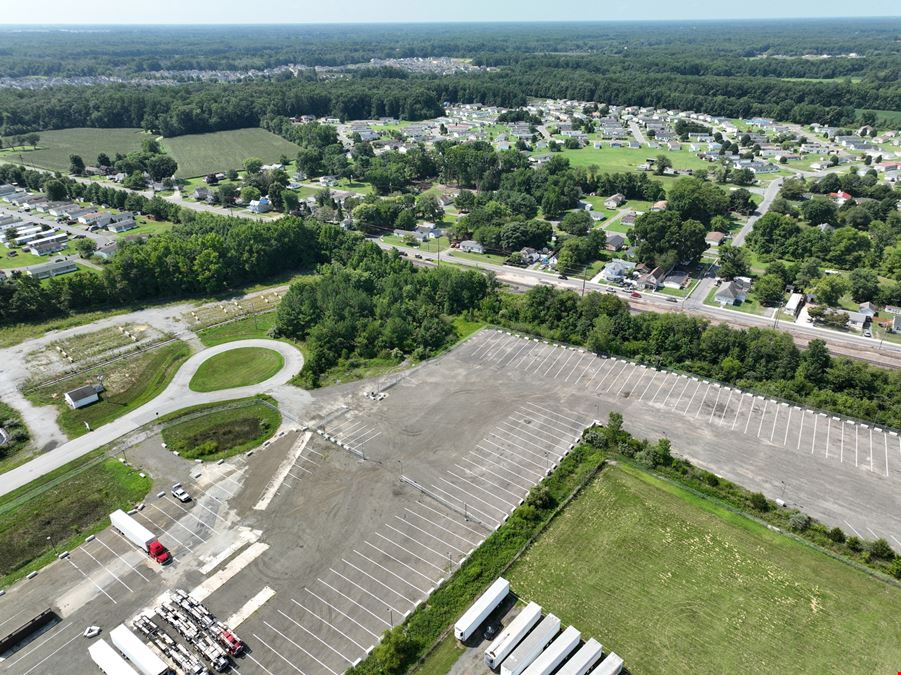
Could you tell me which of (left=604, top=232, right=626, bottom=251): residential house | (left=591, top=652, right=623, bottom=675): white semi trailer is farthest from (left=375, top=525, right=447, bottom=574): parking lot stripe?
(left=604, top=232, right=626, bottom=251): residential house

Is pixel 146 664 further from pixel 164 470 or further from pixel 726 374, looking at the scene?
pixel 726 374

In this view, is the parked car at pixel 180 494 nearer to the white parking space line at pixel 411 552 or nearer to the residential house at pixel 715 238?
the white parking space line at pixel 411 552

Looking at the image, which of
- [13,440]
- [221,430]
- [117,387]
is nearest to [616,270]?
[221,430]

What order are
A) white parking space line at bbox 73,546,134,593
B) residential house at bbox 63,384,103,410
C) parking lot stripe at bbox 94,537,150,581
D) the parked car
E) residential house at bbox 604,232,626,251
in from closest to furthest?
1. white parking space line at bbox 73,546,134,593
2. parking lot stripe at bbox 94,537,150,581
3. the parked car
4. residential house at bbox 63,384,103,410
5. residential house at bbox 604,232,626,251

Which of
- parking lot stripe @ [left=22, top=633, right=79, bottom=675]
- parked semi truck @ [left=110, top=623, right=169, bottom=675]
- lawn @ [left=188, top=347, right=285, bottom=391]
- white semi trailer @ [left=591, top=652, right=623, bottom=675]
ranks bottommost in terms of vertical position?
lawn @ [left=188, top=347, right=285, bottom=391]

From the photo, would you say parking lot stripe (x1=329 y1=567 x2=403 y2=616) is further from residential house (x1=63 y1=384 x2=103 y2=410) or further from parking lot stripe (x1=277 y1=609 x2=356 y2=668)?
residential house (x1=63 y1=384 x2=103 y2=410)

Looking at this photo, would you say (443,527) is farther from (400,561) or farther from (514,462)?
(514,462)

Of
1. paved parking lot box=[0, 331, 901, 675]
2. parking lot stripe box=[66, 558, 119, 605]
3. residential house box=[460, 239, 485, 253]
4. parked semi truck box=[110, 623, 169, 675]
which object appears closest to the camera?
parked semi truck box=[110, 623, 169, 675]

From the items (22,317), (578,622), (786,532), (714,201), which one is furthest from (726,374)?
(22,317)
